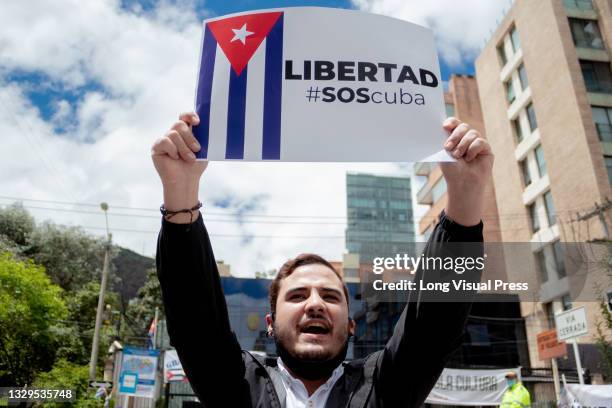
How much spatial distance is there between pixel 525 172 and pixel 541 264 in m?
5.37

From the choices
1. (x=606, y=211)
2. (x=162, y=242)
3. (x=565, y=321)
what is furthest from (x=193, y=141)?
(x=606, y=211)

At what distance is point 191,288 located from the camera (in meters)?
1.77

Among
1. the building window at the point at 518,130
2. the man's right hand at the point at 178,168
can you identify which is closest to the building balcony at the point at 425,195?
the building window at the point at 518,130

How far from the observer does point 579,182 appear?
73.3 ft

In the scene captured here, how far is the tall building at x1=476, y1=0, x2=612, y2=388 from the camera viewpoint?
22078mm

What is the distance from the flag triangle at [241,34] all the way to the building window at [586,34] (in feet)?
89.6

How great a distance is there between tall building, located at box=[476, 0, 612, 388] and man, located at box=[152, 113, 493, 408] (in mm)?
20883

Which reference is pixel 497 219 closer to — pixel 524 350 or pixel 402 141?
pixel 524 350

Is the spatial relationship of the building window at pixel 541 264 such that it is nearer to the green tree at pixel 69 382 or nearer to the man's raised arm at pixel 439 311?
the green tree at pixel 69 382

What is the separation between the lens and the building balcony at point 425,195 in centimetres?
3594

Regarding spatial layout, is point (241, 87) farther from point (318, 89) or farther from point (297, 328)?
point (297, 328)

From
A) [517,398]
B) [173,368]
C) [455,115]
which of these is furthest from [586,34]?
[173,368]

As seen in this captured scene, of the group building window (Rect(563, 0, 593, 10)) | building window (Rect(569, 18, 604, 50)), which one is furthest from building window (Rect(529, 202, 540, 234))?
building window (Rect(563, 0, 593, 10))

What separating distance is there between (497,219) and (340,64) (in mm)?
29425
